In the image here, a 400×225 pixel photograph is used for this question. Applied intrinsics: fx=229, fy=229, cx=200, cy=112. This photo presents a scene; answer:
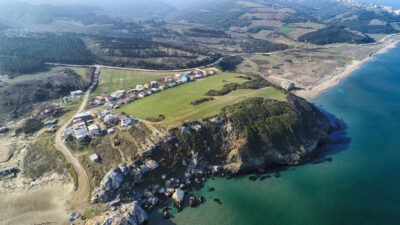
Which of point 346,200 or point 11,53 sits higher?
point 11,53

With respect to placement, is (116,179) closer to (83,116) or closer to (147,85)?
(83,116)

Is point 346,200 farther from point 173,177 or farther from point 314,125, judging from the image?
point 173,177

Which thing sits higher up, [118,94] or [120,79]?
[120,79]

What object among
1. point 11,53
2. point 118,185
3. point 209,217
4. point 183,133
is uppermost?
point 11,53

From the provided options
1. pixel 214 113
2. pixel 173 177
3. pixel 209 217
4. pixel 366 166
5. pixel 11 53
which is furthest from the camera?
pixel 11 53

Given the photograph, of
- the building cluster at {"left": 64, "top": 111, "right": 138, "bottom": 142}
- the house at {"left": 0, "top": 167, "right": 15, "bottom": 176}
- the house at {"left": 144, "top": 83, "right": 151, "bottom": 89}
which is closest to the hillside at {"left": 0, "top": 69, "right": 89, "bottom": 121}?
the building cluster at {"left": 64, "top": 111, "right": 138, "bottom": 142}

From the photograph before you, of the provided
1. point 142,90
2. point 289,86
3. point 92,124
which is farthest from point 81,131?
point 289,86

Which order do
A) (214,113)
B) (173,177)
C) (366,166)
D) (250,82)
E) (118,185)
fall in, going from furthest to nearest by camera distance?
1. (250,82)
2. (214,113)
3. (366,166)
4. (173,177)
5. (118,185)

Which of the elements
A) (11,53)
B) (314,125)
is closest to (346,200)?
(314,125)
